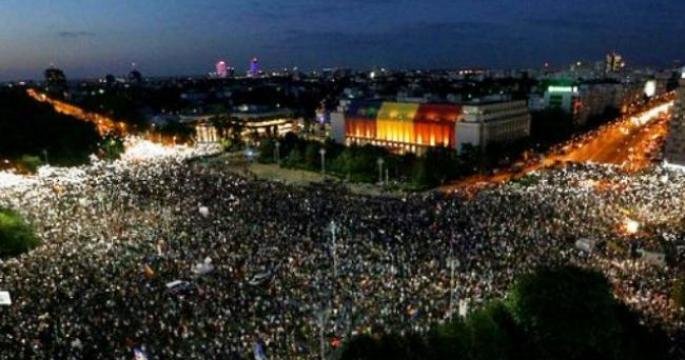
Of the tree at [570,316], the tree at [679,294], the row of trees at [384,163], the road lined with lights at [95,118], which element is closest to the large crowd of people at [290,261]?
the tree at [679,294]

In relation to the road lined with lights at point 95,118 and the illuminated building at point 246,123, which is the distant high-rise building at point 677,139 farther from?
the road lined with lights at point 95,118

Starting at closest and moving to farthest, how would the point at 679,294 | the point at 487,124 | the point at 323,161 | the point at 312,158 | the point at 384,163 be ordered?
1. the point at 679,294
2. the point at 384,163
3. the point at 323,161
4. the point at 312,158
5. the point at 487,124

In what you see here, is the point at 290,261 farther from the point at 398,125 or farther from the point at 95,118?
the point at 95,118

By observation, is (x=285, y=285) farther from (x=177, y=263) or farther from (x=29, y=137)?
(x=29, y=137)

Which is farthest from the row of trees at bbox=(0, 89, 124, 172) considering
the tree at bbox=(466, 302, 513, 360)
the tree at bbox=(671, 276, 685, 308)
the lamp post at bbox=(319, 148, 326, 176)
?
the tree at bbox=(671, 276, 685, 308)

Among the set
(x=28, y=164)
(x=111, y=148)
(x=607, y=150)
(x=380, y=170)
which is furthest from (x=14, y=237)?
(x=607, y=150)
